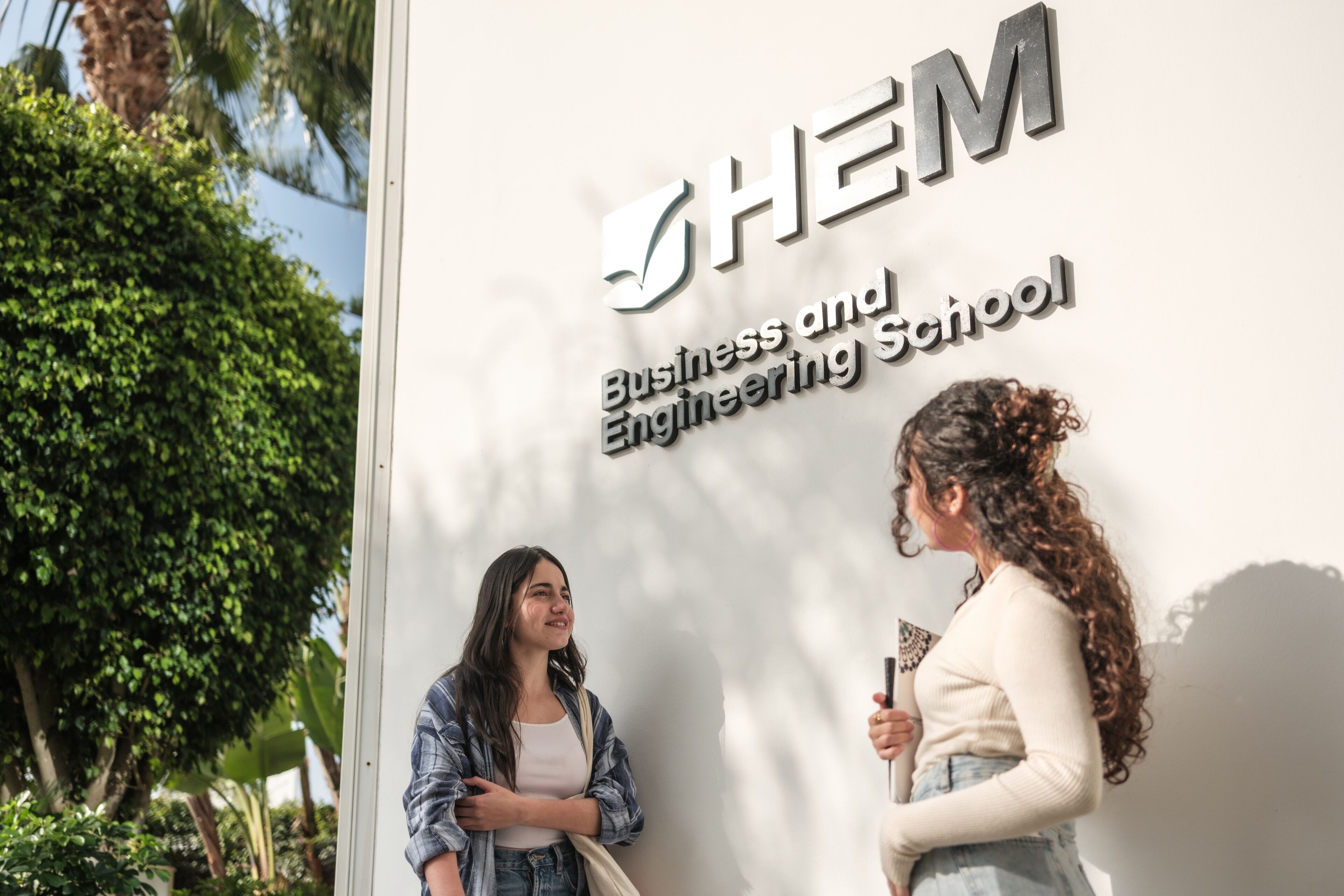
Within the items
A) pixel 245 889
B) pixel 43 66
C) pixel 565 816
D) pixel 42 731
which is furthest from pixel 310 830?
pixel 565 816

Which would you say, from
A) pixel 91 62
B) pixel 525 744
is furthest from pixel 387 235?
pixel 91 62

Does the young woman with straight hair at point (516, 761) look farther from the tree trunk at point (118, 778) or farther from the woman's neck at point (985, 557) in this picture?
the tree trunk at point (118, 778)

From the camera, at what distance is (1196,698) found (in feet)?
7.38

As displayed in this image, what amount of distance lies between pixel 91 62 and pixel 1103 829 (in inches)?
496

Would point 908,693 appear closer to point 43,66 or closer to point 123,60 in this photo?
point 123,60

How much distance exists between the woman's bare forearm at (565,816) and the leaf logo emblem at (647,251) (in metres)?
1.61

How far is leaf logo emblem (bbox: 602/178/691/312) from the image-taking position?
3.57m

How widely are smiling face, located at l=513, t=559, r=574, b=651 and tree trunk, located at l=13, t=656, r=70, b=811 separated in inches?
264

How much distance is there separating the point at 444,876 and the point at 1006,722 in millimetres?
1614

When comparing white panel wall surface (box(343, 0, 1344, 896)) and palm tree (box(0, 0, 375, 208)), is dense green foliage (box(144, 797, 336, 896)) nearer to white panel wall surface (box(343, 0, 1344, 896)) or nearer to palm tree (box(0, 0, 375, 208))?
palm tree (box(0, 0, 375, 208))

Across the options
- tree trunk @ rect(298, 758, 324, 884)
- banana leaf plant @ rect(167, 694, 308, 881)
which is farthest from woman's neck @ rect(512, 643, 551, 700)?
tree trunk @ rect(298, 758, 324, 884)

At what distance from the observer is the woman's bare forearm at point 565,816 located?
2951mm

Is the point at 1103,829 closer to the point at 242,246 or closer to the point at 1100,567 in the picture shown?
the point at 1100,567

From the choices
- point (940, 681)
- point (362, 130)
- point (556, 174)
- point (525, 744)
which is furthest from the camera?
point (362, 130)
